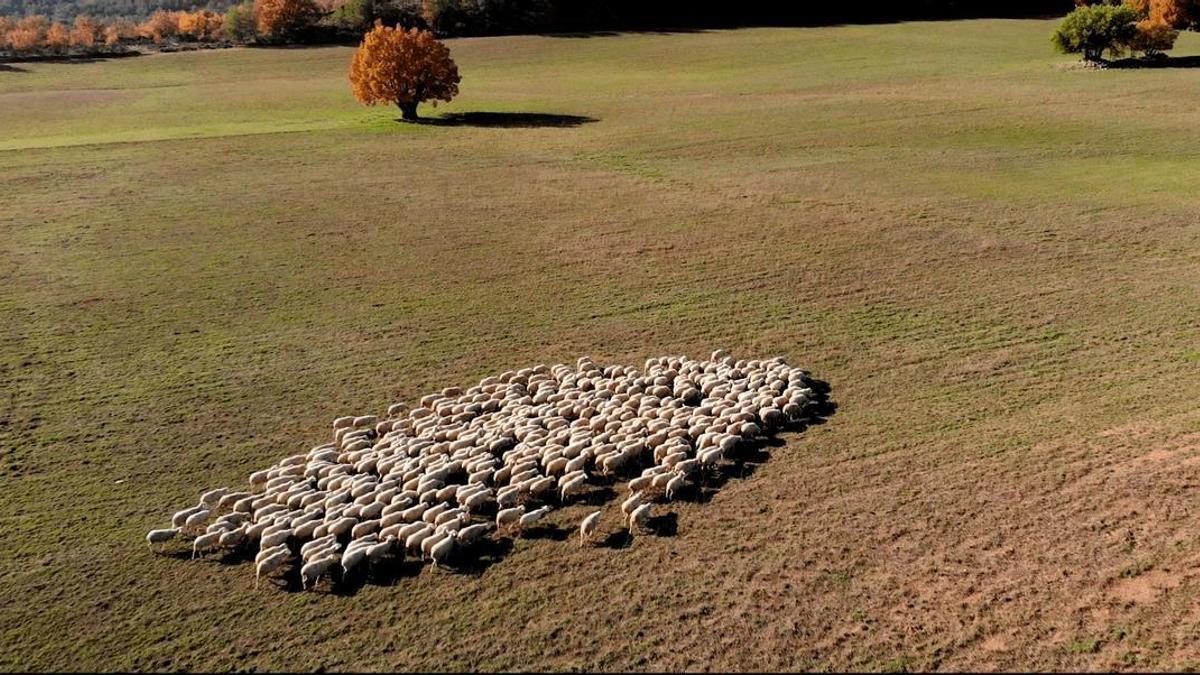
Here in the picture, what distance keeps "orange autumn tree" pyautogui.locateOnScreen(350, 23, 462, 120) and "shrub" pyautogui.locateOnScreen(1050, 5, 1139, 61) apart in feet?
126

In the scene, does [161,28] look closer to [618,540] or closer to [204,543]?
[204,543]

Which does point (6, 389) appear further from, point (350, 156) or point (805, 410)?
point (350, 156)

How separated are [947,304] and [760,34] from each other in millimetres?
66333

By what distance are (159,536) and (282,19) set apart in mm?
81660

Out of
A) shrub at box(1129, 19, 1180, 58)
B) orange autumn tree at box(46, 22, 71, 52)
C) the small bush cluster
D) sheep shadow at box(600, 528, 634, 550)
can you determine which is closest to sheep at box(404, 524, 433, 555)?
sheep shadow at box(600, 528, 634, 550)

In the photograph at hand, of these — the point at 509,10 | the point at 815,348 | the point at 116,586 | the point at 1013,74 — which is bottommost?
the point at 116,586

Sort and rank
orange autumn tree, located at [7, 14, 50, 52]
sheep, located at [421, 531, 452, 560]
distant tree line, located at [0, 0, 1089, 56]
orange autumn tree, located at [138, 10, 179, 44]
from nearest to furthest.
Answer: sheep, located at [421, 531, 452, 560]
distant tree line, located at [0, 0, 1089, 56]
orange autumn tree, located at [7, 14, 50, 52]
orange autumn tree, located at [138, 10, 179, 44]

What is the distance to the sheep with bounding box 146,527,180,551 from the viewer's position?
14.6 meters

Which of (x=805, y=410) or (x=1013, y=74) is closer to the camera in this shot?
(x=805, y=410)

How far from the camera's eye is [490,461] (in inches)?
645

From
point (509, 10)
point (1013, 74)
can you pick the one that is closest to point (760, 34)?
point (509, 10)

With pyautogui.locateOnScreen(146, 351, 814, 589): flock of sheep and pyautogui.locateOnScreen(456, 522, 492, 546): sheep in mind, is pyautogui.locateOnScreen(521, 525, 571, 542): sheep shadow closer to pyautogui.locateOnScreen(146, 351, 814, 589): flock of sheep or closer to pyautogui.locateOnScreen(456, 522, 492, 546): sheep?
pyautogui.locateOnScreen(146, 351, 814, 589): flock of sheep

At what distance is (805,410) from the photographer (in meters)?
18.4

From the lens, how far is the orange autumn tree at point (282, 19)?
3445 inches
